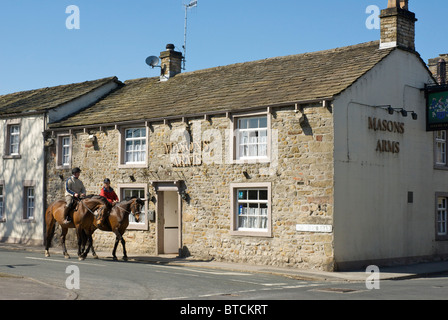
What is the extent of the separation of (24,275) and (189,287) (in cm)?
410

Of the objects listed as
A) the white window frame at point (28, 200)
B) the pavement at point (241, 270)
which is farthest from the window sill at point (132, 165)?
the white window frame at point (28, 200)

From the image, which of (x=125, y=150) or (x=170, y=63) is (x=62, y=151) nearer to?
(x=125, y=150)

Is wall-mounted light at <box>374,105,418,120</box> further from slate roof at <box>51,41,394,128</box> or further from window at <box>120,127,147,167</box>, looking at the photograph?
window at <box>120,127,147,167</box>

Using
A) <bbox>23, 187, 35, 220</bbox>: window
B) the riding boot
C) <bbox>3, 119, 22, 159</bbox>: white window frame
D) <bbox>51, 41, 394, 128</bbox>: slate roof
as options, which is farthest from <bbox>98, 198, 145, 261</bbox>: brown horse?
<bbox>3, 119, 22, 159</bbox>: white window frame

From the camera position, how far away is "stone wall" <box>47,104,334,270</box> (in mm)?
19484

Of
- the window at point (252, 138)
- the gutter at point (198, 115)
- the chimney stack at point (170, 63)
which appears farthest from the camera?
the chimney stack at point (170, 63)

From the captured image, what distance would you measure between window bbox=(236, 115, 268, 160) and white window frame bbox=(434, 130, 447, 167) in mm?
7302

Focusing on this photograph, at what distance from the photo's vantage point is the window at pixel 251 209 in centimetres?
2083

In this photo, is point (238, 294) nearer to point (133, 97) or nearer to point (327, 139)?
point (327, 139)

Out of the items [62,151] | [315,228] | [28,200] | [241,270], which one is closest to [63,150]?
[62,151]

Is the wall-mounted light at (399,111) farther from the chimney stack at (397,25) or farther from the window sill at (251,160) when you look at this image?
the window sill at (251,160)

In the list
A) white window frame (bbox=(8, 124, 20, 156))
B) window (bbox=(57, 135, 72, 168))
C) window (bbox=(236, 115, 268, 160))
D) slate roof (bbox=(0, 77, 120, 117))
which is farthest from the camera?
white window frame (bbox=(8, 124, 20, 156))

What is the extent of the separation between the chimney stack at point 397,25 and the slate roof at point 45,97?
13.6 m

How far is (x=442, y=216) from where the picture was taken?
80.2 feet
